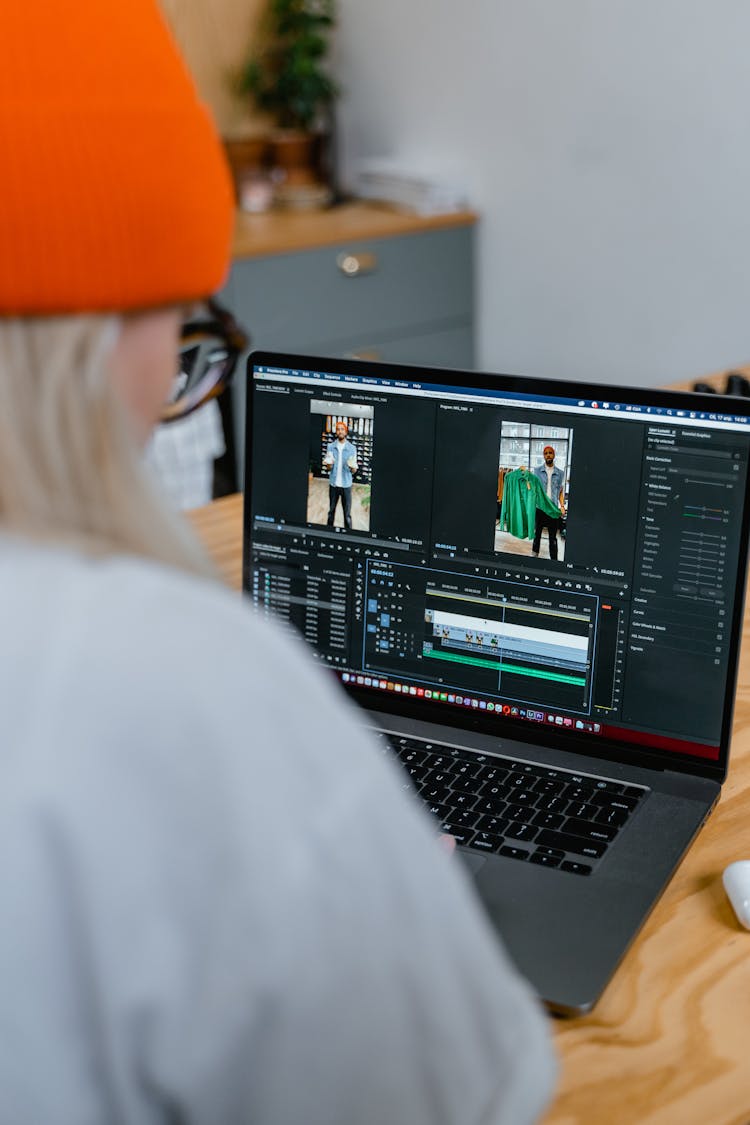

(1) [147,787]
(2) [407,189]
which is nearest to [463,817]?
(1) [147,787]

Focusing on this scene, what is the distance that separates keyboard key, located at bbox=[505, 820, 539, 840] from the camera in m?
0.89

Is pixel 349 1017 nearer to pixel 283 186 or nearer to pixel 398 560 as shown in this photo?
pixel 398 560

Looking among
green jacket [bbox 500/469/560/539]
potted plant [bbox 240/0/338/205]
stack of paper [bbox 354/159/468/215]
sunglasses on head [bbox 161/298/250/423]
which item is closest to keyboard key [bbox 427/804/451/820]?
green jacket [bbox 500/469/560/539]

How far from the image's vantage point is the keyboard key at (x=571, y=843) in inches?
34.3

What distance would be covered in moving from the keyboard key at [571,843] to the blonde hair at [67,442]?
485 mm

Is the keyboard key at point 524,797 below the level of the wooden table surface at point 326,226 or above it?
below

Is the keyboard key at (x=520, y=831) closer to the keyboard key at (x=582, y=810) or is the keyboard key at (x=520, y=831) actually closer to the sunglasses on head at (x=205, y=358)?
the keyboard key at (x=582, y=810)

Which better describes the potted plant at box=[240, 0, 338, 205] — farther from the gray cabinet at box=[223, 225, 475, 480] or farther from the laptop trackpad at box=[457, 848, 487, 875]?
the laptop trackpad at box=[457, 848, 487, 875]

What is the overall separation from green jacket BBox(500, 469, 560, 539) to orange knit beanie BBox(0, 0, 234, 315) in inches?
19.8

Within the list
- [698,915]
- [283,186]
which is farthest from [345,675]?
[283,186]

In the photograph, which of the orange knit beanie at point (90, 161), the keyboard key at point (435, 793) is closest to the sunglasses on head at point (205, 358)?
the orange knit beanie at point (90, 161)

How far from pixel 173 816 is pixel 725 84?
2.69 metres

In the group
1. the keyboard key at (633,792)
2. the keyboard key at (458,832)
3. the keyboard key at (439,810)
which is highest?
the keyboard key at (633,792)

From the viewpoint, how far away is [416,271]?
338cm
